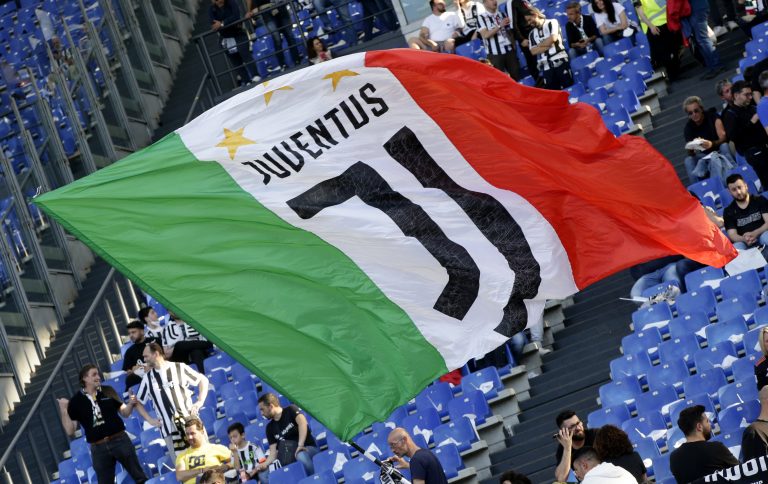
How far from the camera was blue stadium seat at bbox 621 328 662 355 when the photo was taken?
586 inches

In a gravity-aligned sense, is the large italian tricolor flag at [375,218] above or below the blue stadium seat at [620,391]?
above

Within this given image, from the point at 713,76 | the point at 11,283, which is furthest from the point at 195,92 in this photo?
the point at 713,76

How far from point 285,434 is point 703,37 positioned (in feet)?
25.3

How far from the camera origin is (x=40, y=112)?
2388 centimetres

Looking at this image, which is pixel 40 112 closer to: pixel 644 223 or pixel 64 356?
pixel 64 356

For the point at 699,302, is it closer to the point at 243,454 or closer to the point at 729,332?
the point at 729,332

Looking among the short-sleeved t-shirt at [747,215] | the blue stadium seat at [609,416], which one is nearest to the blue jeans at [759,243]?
the short-sleeved t-shirt at [747,215]

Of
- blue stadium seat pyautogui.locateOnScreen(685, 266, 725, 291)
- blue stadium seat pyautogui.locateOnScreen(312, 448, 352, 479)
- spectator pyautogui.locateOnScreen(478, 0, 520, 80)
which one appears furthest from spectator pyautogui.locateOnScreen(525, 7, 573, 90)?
blue stadium seat pyautogui.locateOnScreen(312, 448, 352, 479)

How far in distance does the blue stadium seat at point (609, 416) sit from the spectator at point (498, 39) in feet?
26.9

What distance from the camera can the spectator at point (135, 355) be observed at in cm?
1877

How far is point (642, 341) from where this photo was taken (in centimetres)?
1494

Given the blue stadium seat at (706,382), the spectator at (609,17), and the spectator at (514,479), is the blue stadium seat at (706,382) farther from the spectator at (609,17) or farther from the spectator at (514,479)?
the spectator at (609,17)

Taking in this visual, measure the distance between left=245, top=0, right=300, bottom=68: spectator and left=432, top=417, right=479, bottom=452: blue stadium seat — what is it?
395 inches

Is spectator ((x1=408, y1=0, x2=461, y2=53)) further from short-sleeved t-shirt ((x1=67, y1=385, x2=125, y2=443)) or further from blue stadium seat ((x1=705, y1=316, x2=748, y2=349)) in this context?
blue stadium seat ((x1=705, y1=316, x2=748, y2=349))
